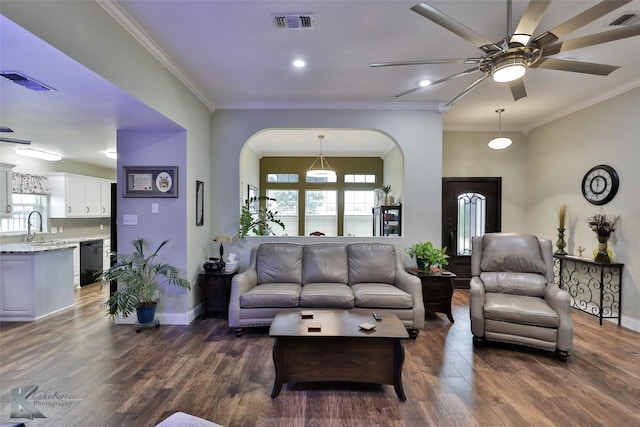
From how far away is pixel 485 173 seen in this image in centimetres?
559

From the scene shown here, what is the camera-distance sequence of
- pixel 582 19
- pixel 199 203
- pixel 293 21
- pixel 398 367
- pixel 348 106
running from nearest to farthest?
pixel 582 19 → pixel 398 367 → pixel 293 21 → pixel 199 203 → pixel 348 106

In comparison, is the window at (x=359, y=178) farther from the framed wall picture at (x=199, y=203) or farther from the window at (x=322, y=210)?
the framed wall picture at (x=199, y=203)

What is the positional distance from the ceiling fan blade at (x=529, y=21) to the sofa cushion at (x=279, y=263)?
313 centimetres

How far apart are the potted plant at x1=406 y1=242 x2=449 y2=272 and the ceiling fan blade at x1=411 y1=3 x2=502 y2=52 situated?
2.53 meters

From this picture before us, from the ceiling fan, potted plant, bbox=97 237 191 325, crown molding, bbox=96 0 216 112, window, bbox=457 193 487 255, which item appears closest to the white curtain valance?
potted plant, bbox=97 237 191 325

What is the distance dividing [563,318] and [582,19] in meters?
2.55

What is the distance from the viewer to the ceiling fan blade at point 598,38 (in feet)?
5.90

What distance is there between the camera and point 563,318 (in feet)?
9.29

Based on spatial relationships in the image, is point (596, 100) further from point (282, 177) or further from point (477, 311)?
point (282, 177)

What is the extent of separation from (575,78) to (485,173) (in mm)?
2214

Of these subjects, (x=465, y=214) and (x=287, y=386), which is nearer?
(x=287, y=386)

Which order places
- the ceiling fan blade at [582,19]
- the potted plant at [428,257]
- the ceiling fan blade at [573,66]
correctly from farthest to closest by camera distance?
the potted plant at [428,257], the ceiling fan blade at [573,66], the ceiling fan blade at [582,19]

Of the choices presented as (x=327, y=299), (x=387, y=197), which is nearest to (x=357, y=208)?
(x=387, y=197)

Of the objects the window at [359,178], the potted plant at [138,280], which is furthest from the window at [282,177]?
the potted plant at [138,280]
